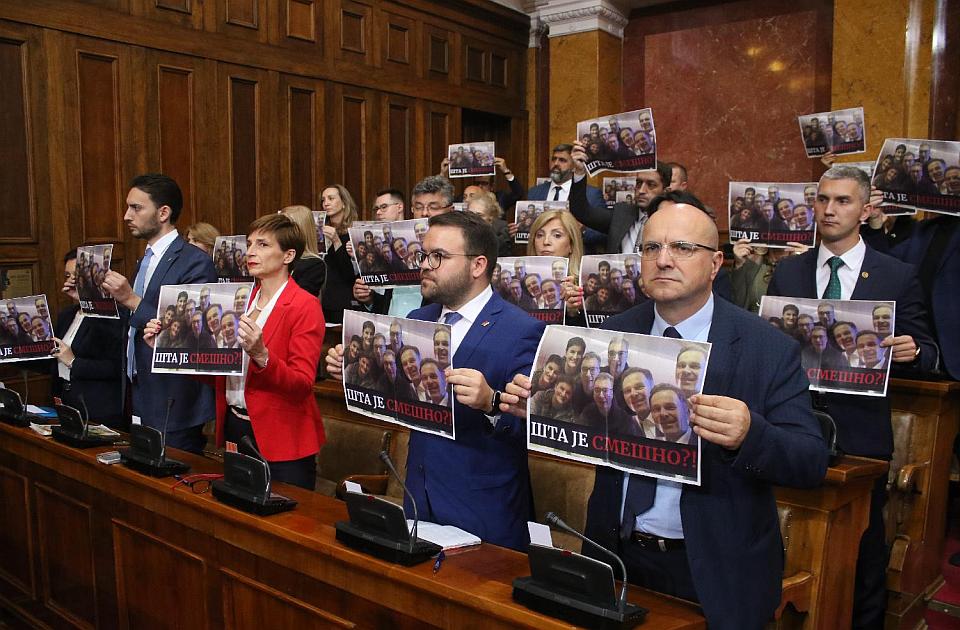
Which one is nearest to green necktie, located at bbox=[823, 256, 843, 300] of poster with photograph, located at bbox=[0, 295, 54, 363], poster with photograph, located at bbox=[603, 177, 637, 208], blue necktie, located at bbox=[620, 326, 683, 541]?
blue necktie, located at bbox=[620, 326, 683, 541]

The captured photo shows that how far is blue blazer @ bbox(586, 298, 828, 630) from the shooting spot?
173 centimetres

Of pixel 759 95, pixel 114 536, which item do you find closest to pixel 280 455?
pixel 114 536

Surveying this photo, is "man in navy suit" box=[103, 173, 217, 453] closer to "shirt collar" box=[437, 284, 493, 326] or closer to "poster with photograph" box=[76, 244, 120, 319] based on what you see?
"poster with photograph" box=[76, 244, 120, 319]

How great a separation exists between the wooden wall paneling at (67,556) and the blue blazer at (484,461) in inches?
55.6

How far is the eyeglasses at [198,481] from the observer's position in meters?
2.58

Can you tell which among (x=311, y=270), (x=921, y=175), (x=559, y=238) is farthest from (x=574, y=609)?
(x=311, y=270)

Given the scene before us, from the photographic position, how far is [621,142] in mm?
4242

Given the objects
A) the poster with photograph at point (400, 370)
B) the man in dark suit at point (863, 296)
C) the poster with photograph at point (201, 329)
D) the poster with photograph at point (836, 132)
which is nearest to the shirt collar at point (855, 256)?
the man in dark suit at point (863, 296)

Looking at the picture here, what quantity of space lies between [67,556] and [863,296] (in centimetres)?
310

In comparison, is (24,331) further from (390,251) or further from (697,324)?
(697,324)

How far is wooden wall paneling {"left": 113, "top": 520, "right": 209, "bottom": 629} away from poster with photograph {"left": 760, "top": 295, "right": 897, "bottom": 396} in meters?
2.04

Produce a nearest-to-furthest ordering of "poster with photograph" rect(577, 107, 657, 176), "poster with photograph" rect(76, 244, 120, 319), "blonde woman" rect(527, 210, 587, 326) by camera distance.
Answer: "poster with photograph" rect(76, 244, 120, 319) < "blonde woman" rect(527, 210, 587, 326) < "poster with photograph" rect(577, 107, 657, 176)

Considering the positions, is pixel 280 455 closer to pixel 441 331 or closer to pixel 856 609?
pixel 441 331

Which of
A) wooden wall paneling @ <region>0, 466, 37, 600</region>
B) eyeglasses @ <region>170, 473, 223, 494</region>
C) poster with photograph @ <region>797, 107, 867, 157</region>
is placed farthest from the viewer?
poster with photograph @ <region>797, 107, 867, 157</region>
